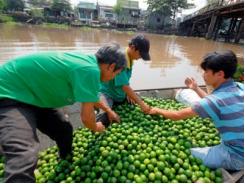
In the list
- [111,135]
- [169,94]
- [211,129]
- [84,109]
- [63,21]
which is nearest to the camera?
[84,109]

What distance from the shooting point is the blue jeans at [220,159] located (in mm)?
2605

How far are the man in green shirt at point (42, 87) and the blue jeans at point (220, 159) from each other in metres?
1.22

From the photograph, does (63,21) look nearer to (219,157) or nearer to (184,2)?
(184,2)

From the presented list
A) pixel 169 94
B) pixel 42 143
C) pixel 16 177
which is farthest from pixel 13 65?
pixel 169 94

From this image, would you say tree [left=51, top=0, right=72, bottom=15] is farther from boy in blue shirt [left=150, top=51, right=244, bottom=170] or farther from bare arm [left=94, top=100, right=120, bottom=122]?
boy in blue shirt [left=150, top=51, right=244, bottom=170]

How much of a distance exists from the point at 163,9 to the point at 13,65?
42205 millimetres

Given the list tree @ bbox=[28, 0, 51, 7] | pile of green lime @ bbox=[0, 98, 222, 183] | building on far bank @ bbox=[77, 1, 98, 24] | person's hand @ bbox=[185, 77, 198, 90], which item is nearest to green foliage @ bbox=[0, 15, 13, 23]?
tree @ bbox=[28, 0, 51, 7]

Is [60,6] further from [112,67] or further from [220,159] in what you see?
[220,159]

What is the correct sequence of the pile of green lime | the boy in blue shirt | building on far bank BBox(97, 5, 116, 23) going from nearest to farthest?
the boy in blue shirt → the pile of green lime → building on far bank BBox(97, 5, 116, 23)

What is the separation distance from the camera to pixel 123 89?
12.2 ft

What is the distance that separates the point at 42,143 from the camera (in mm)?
3674

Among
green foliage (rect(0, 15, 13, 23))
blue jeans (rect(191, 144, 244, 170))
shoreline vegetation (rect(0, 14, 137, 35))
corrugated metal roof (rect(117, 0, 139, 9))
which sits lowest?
shoreline vegetation (rect(0, 14, 137, 35))

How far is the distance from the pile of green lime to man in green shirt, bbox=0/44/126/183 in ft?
1.53

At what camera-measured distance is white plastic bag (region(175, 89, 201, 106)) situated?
4139 millimetres
